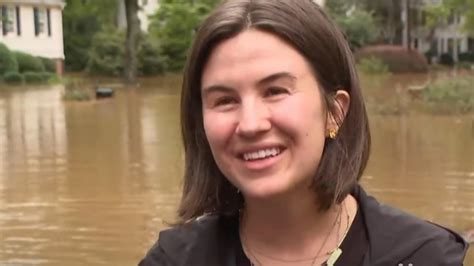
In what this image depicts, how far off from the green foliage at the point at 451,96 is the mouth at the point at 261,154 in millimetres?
19372

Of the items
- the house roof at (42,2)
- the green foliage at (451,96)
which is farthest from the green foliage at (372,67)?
the house roof at (42,2)

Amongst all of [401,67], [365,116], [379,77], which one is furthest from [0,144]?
[401,67]

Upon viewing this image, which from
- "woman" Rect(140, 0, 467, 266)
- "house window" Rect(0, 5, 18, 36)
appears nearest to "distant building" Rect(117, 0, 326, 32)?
"house window" Rect(0, 5, 18, 36)

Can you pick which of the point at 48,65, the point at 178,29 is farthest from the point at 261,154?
the point at 178,29

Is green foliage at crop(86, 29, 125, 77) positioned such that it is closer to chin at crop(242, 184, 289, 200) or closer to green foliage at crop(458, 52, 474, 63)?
green foliage at crop(458, 52, 474, 63)

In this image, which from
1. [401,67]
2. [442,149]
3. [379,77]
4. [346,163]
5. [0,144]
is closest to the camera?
[346,163]

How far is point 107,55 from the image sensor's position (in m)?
40.9

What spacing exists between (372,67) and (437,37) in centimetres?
1845

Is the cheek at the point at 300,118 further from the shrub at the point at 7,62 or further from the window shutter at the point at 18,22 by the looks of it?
the window shutter at the point at 18,22

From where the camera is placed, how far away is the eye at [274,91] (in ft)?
5.32

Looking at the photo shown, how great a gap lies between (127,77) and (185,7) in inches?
284

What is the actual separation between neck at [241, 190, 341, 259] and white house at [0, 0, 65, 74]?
4207cm

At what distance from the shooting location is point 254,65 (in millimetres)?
1609

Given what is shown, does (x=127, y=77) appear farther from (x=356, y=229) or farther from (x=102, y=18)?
(x=356, y=229)
